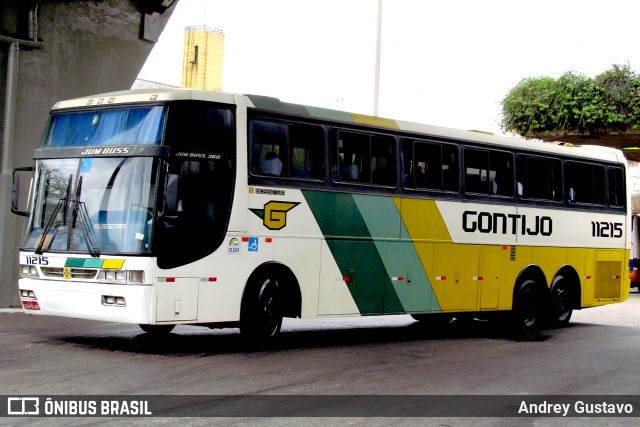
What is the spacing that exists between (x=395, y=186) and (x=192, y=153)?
12.6 feet

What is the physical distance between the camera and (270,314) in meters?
13.1

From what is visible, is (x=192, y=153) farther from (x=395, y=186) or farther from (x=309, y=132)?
(x=395, y=186)

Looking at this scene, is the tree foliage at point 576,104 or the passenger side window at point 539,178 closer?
the passenger side window at point 539,178

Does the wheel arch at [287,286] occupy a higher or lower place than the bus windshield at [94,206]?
lower

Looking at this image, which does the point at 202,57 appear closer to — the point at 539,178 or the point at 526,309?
the point at 539,178

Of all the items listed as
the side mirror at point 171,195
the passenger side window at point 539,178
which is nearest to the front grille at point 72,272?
the side mirror at point 171,195

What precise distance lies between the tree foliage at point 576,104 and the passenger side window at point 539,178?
40.4 ft

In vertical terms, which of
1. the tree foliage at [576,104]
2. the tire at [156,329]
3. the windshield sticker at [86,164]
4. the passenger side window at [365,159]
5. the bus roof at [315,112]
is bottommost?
the tire at [156,329]

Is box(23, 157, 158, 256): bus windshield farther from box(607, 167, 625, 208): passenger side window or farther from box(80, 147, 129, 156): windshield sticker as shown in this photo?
box(607, 167, 625, 208): passenger side window

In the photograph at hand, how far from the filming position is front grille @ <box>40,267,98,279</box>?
39.0 ft

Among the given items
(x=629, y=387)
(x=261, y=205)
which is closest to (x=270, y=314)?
(x=261, y=205)

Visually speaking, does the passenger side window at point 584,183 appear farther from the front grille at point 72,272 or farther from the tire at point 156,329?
the front grille at point 72,272

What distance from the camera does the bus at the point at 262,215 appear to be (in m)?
11.8

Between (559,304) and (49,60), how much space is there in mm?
10512
